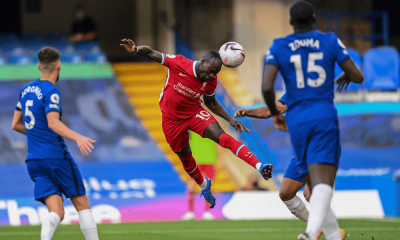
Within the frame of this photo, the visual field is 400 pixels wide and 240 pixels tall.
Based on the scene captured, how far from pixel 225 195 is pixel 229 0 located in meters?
8.43

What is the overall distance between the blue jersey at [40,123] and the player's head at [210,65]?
1.95 m

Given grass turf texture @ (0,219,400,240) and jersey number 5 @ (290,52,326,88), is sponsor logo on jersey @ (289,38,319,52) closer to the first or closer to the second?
jersey number 5 @ (290,52,326,88)

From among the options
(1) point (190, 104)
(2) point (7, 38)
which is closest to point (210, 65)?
(1) point (190, 104)

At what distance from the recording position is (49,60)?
5211 millimetres

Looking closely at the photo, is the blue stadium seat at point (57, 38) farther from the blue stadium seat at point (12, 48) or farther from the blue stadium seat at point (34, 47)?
the blue stadium seat at point (12, 48)

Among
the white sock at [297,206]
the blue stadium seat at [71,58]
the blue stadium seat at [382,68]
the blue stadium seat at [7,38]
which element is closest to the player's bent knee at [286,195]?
the white sock at [297,206]

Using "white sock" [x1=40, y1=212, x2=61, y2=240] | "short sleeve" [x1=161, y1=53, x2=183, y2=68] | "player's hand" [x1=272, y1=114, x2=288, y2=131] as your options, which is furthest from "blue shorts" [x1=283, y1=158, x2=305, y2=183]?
"white sock" [x1=40, y1=212, x2=61, y2=240]

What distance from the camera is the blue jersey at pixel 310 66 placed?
4.38 meters

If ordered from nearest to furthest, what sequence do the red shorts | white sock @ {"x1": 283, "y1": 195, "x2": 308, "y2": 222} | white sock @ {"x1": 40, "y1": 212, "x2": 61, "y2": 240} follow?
white sock @ {"x1": 40, "y1": 212, "x2": 61, "y2": 240} → white sock @ {"x1": 283, "y1": 195, "x2": 308, "y2": 222} → the red shorts

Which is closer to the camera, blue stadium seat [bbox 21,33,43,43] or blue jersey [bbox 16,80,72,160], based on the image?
blue jersey [bbox 16,80,72,160]

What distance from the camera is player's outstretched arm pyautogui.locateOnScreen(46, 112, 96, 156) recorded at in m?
4.80

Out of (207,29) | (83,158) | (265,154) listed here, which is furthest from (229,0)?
(83,158)

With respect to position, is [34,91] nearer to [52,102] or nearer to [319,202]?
[52,102]

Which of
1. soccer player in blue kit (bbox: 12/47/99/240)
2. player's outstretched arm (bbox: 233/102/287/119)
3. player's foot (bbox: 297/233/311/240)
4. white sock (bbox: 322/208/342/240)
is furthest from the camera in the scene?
player's outstretched arm (bbox: 233/102/287/119)
